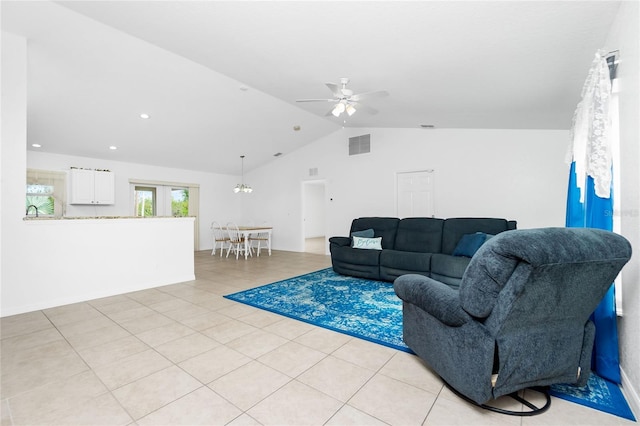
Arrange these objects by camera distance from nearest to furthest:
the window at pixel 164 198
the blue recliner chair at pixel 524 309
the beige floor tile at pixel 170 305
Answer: the blue recliner chair at pixel 524 309 → the beige floor tile at pixel 170 305 → the window at pixel 164 198

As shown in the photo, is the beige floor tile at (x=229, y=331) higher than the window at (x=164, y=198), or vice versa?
the window at (x=164, y=198)

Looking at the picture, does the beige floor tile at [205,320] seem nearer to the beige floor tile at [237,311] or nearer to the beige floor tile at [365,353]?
the beige floor tile at [237,311]

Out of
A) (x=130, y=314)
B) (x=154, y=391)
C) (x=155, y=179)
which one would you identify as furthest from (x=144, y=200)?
(x=154, y=391)

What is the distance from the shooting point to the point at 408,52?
2.71 meters

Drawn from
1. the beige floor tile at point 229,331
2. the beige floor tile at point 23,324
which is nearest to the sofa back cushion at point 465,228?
the beige floor tile at point 229,331

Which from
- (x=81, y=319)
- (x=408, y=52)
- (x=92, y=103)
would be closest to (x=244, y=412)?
(x=81, y=319)

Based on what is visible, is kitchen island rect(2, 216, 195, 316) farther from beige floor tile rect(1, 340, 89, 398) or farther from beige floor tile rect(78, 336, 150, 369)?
beige floor tile rect(78, 336, 150, 369)

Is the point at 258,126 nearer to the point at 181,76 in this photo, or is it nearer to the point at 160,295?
the point at 181,76

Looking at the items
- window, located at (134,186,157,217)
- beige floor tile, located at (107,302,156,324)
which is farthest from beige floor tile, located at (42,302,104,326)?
window, located at (134,186,157,217)

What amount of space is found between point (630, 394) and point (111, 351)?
11.5 feet

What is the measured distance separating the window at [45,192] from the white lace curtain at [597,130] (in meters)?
8.05

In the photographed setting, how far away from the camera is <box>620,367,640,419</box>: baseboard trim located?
1539 mm

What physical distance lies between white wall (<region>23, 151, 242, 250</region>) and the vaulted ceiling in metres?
0.36

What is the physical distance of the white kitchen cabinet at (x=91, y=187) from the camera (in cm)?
580
